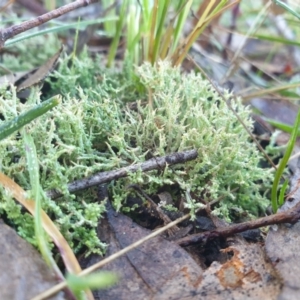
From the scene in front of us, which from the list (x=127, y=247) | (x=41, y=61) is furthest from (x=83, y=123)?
(x=41, y=61)

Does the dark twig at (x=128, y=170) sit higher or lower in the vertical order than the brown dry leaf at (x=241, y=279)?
higher

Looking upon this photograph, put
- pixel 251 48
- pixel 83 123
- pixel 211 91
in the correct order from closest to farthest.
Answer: pixel 83 123 → pixel 211 91 → pixel 251 48

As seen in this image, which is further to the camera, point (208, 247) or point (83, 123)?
point (83, 123)

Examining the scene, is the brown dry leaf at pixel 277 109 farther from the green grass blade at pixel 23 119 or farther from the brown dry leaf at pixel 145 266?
the green grass blade at pixel 23 119

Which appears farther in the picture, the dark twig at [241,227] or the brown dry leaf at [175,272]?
the dark twig at [241,227]

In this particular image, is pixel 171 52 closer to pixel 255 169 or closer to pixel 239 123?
pixel 239 123

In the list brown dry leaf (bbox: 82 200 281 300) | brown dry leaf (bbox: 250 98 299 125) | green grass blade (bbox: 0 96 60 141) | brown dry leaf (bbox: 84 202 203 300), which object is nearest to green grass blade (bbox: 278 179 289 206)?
brown dry leaf (bbox: 82 200 281 300)

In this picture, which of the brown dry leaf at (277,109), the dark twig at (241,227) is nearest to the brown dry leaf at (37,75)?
the dark twig at (241,227)
